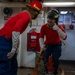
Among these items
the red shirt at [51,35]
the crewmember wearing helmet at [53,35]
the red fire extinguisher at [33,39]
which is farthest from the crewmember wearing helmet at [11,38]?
the red fire extinguisher at [33,39]

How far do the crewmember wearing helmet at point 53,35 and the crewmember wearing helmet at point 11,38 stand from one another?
1.08 meters

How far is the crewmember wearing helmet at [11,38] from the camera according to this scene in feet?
9.95

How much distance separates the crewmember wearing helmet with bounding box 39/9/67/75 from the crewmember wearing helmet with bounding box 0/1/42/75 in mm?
1077

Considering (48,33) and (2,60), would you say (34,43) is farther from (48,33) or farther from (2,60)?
(2,60)

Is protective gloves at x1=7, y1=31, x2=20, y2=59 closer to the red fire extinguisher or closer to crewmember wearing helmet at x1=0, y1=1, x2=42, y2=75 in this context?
crewmember wearing helmet at x1=0, y1=1, x2=42, y2=75

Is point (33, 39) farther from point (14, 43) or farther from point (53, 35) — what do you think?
point (14, 43)

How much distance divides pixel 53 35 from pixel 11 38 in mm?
1509

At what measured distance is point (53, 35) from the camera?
446 centimetres

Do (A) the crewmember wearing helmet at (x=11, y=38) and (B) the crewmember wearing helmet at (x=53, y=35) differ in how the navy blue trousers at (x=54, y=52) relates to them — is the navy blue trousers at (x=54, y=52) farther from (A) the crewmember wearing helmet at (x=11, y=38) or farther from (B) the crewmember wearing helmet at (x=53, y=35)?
(A) the crewmember wearing helmet at (x=11, y=38)

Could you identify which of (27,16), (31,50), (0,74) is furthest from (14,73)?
(31,50)

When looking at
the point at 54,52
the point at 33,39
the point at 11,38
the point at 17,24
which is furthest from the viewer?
the point at 33,39

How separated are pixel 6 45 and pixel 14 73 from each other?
18.0 inches

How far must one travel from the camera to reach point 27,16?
3.06 meters

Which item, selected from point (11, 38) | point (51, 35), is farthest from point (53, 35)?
point (11, 38)
